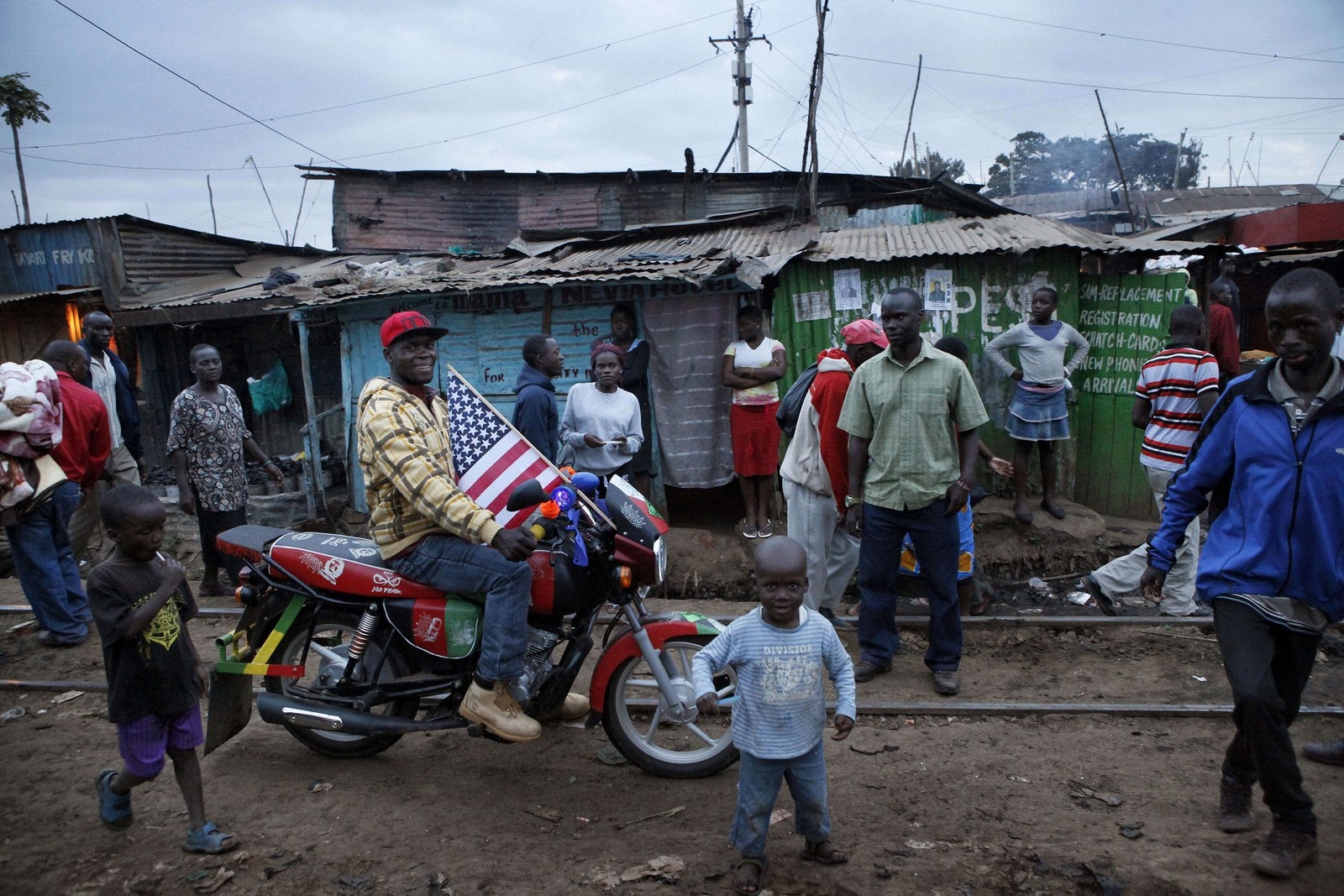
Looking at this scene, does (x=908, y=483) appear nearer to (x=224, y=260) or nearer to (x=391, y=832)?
(x=391, y=832)

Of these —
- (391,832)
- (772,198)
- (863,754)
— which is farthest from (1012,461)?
(772,198)

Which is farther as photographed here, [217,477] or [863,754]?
[217,477]

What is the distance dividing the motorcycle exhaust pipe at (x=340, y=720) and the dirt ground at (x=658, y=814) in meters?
0.34

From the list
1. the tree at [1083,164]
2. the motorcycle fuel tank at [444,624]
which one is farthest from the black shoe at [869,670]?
the tree at [1083,164]

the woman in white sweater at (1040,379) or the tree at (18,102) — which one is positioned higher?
the tree at (18,102)

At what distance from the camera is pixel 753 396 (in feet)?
26.3

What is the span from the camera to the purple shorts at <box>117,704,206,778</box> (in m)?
3.42

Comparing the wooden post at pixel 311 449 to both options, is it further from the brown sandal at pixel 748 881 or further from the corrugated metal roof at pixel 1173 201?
the corrugated metal roof at pixel 1173 201

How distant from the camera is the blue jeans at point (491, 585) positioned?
3750 millimetres

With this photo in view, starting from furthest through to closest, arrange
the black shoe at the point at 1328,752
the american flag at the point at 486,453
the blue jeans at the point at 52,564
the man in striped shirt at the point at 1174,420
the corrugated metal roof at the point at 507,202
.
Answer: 1. the corrugated metal roof at the point at 507,202
2. the man in striped shirt at the point at 1174,420
3. the blue jeans at the point at 52,564
4. the american flag at the point at 486,453
5. the black shoe at the point at 1328,752

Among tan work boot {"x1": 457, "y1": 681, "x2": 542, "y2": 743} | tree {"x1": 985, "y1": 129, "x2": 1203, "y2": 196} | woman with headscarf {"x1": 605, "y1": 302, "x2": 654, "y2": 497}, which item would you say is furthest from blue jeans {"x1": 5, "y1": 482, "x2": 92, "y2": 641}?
tree {"x1": 985, "y1": 129, "x2": 1203, "y2": 196}

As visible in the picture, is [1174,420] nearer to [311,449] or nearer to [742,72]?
[311,449]

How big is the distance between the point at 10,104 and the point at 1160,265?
21431 millimetres

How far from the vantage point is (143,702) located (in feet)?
11.1
